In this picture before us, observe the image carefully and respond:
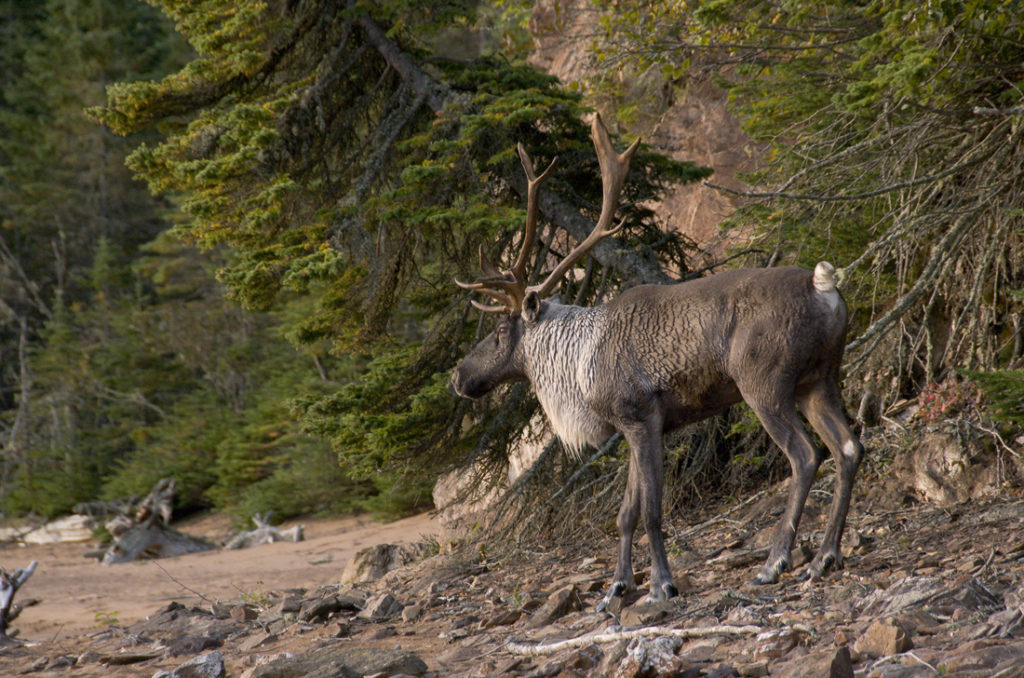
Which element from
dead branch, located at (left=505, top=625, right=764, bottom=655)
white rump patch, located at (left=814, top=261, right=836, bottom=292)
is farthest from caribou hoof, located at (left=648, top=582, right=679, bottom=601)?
white rump patch, located at (left=814, top=261, right=836, bottom=292)

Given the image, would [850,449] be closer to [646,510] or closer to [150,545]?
[646,510]

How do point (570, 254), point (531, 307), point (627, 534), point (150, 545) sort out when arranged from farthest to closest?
point (150, 545), point (570, 254), point (531, 307), point (627, 534)

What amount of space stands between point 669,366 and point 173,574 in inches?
401

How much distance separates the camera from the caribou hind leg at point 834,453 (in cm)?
517

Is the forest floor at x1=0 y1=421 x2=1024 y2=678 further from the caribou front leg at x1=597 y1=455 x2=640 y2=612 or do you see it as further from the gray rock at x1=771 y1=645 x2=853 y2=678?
the caribou front leg at x1=597 y1=455 x2=640 y2=612

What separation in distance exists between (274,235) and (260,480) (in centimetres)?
1181

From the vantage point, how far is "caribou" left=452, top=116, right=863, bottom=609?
5.17 meters

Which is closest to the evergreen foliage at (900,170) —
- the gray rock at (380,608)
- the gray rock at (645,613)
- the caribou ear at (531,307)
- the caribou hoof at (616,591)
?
the caribou ear at (531,307)

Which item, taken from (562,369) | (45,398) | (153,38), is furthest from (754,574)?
(153,38)

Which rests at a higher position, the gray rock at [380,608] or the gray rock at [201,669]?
the gray rock at [201,669]

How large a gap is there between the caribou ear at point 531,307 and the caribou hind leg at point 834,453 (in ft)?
6.05

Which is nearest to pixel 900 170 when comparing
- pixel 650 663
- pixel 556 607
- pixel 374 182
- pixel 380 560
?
pixel 556 607

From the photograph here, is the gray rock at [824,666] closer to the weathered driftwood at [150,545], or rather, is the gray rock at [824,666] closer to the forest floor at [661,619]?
the forest floor at [661,619]

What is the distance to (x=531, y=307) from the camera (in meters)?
6.27
